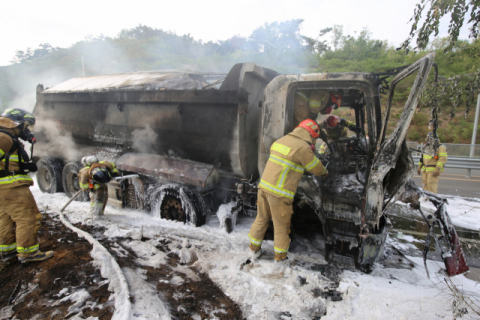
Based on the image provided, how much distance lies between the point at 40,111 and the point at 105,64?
22.9m

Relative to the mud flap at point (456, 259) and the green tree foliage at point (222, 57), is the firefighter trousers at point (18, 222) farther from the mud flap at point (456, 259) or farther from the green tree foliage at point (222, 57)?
the green tree foliage at point (222, 57)

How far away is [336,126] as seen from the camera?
3.86 metres

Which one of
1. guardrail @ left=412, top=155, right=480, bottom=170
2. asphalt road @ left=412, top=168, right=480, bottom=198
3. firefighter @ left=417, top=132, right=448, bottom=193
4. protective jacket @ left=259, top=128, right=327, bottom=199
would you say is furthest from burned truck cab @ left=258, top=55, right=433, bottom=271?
guardrail @ left=412, top=155, right=480, bottom=170

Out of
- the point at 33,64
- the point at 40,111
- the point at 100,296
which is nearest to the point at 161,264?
the point at 100,296

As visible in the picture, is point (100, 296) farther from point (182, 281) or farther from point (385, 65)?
point (385, 65)

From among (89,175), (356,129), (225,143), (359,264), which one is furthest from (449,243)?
(89,175)

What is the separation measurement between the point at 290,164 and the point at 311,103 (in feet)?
2.48

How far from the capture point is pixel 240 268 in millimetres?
2625

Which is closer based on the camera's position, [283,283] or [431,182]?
[283,283]

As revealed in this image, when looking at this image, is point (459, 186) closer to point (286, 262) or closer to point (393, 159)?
point (393, 159)

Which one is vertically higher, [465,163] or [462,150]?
[462,150]

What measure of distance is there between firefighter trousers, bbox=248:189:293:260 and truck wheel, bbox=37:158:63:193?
5025 millimetres

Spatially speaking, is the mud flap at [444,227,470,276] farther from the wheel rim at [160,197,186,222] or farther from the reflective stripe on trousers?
the reflective stripe on trousers

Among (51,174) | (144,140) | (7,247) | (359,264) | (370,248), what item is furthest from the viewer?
(51,174)
